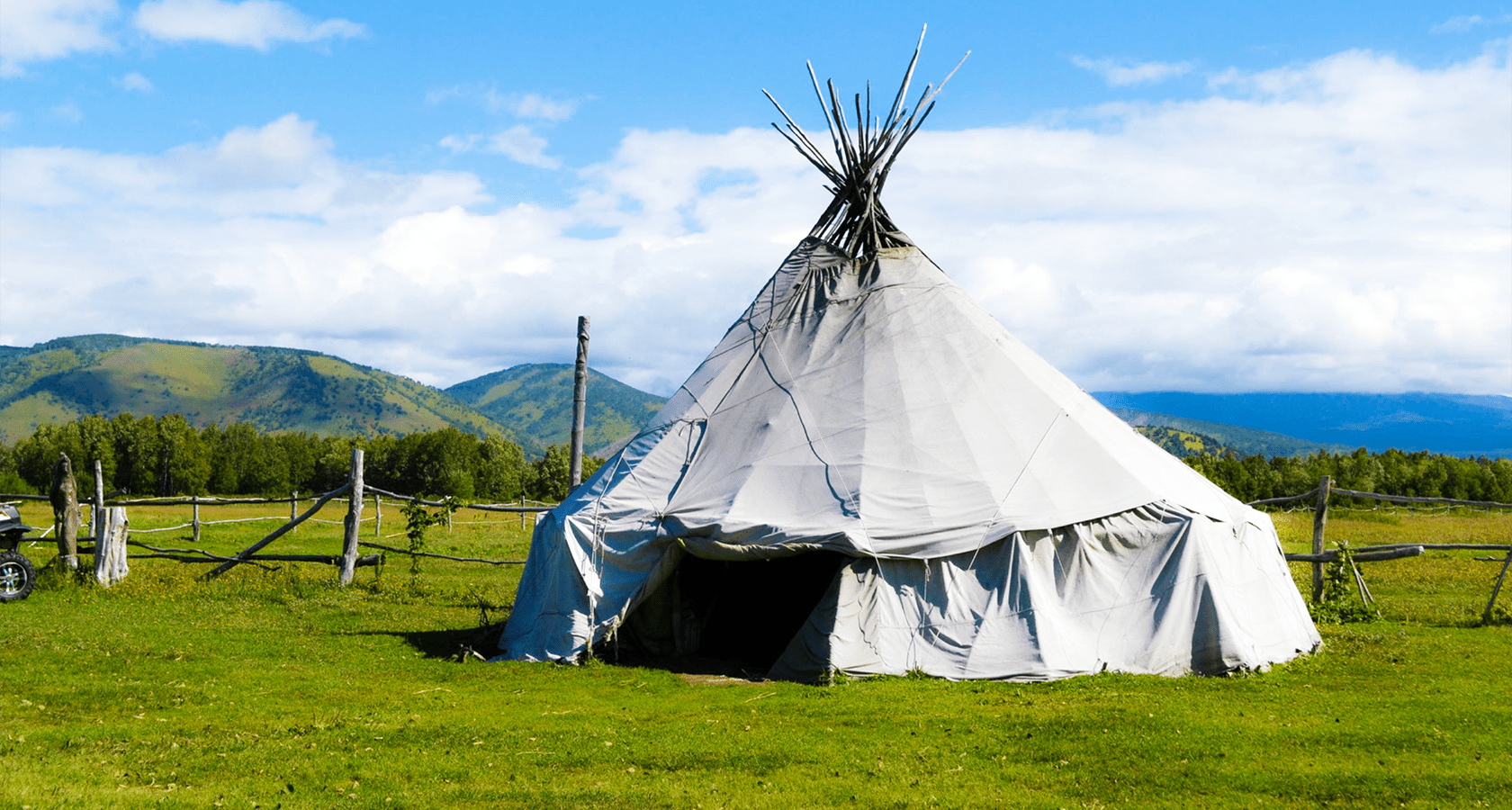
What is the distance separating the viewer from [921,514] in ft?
37.3

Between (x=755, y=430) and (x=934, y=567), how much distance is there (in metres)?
3.11

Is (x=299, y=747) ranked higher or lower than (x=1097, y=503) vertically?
lower

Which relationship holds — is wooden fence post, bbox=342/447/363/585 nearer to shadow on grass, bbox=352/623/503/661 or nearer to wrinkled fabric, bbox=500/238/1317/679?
shadow on grass, bbox=352/623/503/661

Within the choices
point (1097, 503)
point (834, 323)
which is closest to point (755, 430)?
point (834, 323)

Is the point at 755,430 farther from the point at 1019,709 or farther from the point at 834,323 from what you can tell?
the point at 1019,709

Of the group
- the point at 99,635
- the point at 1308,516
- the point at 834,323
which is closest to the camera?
the point at 99,635

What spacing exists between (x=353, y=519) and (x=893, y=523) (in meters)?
10.3

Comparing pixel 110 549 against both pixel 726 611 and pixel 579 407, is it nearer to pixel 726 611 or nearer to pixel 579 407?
pixel 579 407

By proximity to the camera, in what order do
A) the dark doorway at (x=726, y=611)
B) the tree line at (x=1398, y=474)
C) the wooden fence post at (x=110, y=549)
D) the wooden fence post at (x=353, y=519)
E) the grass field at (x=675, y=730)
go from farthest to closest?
the tree line at (x=1398, y=474) → the wooden fence post at (x=353, y=519) → the wooden fence post at (x=110, y=549) → the dark doorway at (x=726, y=611) → the grass field at (x=675, y=730)

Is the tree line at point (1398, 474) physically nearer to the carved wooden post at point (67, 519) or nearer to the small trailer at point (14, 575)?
the carved wooden post at point (67, 519)

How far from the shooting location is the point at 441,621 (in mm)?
14867

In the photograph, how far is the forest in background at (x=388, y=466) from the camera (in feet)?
238

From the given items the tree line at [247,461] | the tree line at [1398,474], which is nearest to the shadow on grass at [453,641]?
the tree line at [1398,474]

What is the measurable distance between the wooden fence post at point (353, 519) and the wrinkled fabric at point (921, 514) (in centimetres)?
567
